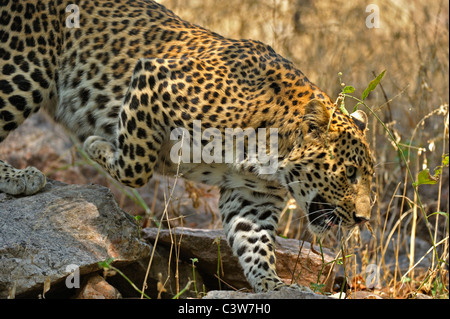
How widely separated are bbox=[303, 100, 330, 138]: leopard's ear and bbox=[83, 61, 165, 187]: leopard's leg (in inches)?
49.6

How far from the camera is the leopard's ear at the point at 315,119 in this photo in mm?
5684

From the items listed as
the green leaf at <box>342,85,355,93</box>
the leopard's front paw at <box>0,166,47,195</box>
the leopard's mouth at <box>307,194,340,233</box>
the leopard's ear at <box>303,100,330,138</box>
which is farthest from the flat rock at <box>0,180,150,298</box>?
the green leaf at <box>342,85,355,93</box>

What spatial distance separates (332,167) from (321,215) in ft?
1.39

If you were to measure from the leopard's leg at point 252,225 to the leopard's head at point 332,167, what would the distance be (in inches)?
21.4

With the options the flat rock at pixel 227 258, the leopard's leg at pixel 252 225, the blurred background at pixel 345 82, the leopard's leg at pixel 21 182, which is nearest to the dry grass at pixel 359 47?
the blurred background at pixel 345 82

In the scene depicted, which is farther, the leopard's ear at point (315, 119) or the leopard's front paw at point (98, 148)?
the leopard's front paw at point (98, 148)

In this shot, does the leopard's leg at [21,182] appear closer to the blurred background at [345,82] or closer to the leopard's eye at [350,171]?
the blurred background at [345,82]

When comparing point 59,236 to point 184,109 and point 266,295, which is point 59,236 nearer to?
point 184,109

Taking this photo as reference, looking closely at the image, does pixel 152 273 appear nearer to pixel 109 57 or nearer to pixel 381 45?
pixel 109 57

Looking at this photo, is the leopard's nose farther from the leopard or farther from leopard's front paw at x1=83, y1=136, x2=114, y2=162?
leopard's front paw at x1=83, y1=136, x2=114, y2=162

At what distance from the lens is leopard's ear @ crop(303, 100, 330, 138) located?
5684 mm

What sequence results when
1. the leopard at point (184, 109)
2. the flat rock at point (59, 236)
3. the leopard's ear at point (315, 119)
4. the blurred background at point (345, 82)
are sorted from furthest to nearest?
1. the blurred background at point (345, 82)
2. the leopard at point (184, 109)
3. the leopard's ear at point (315, 119)
4. the flat rock at point (59, 236)

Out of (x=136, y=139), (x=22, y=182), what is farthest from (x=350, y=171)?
(x=22, y=182)

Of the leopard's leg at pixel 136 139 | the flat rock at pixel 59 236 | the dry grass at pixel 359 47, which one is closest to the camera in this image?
the flat rock at pixel 59 236
